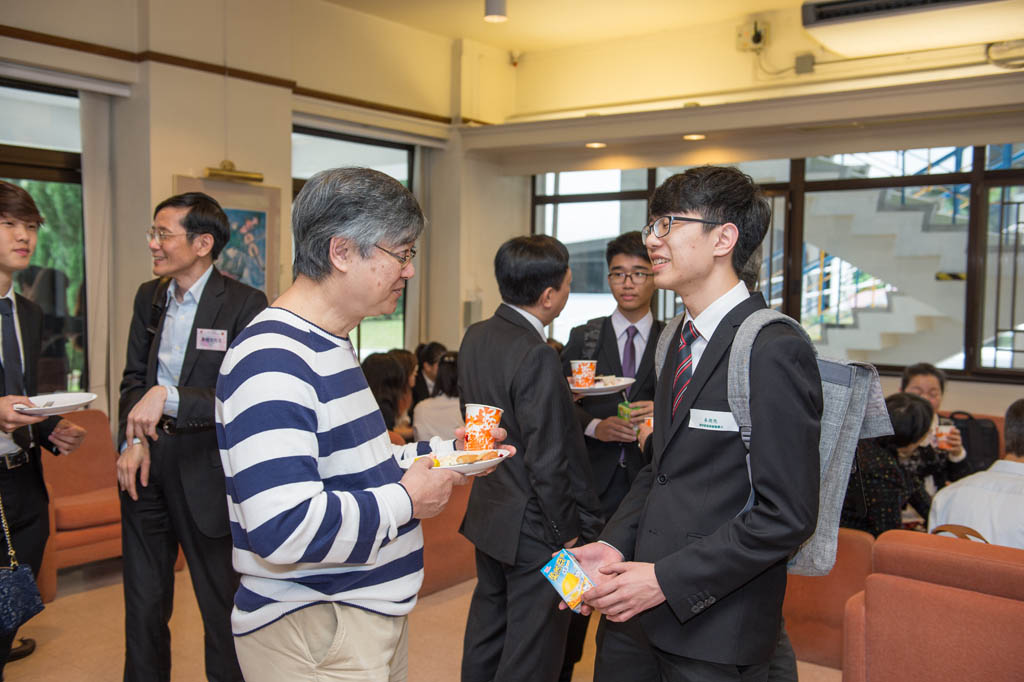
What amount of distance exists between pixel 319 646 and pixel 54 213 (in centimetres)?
497

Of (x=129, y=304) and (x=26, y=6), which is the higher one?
(x=26, y=6)

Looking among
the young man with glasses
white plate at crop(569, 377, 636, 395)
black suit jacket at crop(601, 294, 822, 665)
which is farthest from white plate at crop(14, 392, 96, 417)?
black suit jacket at crop(601, 294, 822, 665)

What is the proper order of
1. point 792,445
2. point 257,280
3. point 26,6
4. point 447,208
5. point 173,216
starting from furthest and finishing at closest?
1. point 447,208
2. point 257,280
3. point 26,6
4. point 173,216
5. point 792,445

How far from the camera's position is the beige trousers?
1.54 meters

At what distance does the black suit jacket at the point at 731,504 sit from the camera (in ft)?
5.12

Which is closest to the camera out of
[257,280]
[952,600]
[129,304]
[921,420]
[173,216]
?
[952,600]

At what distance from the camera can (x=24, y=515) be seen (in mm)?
2830

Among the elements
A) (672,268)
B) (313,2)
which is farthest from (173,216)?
(313,2)

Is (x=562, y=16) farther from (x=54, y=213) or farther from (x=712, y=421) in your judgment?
(x=712, y=421)

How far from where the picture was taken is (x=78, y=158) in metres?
5.59

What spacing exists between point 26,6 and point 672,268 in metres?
4.93

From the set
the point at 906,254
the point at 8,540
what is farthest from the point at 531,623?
the point at 906,254

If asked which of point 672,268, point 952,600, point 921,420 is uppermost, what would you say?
point 672,268

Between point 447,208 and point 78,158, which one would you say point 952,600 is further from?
point 447,208
